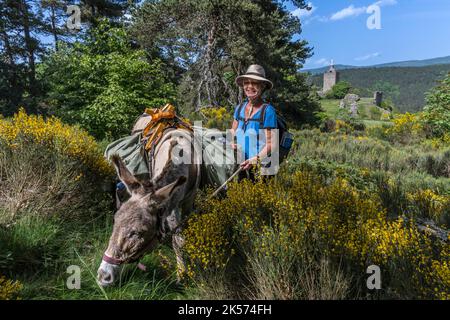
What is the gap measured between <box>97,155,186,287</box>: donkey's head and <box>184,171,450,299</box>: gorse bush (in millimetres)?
326

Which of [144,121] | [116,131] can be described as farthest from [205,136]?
[116,131]

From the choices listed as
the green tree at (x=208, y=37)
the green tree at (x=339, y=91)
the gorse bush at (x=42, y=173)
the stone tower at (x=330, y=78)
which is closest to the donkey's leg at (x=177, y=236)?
the gorse bush at (x=42, y=173)

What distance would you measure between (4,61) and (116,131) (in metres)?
11.3

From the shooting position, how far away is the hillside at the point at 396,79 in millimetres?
142500

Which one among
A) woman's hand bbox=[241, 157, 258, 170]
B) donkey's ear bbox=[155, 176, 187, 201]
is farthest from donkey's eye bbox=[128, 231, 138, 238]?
woman's hand bbox=[241, 157, 258, 170]

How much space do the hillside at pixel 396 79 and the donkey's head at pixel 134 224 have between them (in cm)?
13983

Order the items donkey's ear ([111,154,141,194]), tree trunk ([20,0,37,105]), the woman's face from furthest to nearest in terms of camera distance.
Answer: tree trunk ([20,0,37,105]) < the woman's face < donkey's ear ([111,154,141,194])

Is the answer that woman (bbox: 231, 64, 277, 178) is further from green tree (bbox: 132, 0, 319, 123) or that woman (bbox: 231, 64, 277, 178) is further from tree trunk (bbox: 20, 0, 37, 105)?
tree trunk (bbox: 20, 0, 37, 105)

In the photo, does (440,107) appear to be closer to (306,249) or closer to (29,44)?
(306,249)

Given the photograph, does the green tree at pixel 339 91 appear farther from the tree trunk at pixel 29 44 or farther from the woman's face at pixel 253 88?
the woman's face at pixel 253 88

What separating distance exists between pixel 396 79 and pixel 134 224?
7551 inches

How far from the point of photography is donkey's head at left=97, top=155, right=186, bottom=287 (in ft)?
7.08

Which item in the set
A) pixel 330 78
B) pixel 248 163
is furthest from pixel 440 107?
pixel 330 78

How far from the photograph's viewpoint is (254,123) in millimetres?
3537
